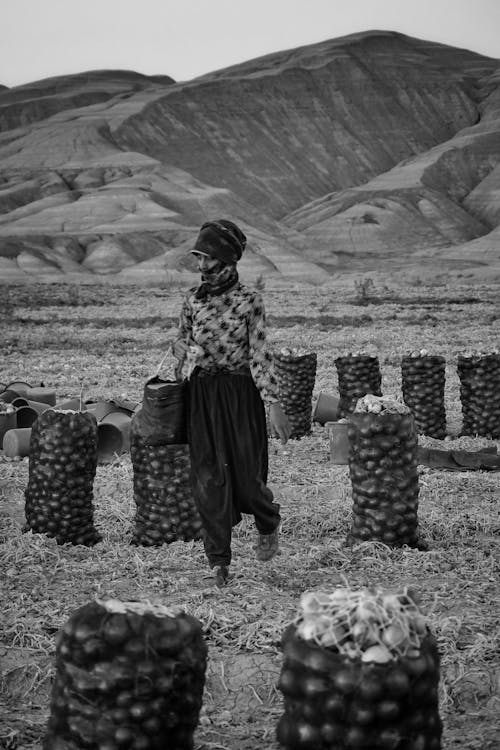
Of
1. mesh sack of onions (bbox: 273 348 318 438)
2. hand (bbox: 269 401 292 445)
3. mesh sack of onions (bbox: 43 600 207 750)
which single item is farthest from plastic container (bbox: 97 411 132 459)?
mesh sack of onions (bbox: 43 600 207 750)

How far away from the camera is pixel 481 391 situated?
930 cm

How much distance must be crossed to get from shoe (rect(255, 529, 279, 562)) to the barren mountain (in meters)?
52.5

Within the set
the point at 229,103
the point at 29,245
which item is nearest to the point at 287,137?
the point at 229,103

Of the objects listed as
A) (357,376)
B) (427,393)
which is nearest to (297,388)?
(357,376)

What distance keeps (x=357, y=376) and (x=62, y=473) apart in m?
4.29

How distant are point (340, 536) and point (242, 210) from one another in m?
84.8

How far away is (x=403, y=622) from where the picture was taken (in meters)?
2.49

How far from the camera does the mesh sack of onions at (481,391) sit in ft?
30.2

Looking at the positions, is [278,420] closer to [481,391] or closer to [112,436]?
[112,436]

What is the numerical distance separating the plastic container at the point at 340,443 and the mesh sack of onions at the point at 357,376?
1428 mm

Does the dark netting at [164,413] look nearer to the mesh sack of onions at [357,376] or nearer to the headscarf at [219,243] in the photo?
the headscarf at [219,243]

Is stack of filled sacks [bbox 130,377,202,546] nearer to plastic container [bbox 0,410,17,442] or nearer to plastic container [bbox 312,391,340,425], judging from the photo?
plastic container [bbox 0,410,17,442]

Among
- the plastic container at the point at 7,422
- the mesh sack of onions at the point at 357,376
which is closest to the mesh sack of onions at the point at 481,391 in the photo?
the mesh sack of onions at the point at 357,376

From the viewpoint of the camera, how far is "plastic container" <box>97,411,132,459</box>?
→ 8414 millimetres
